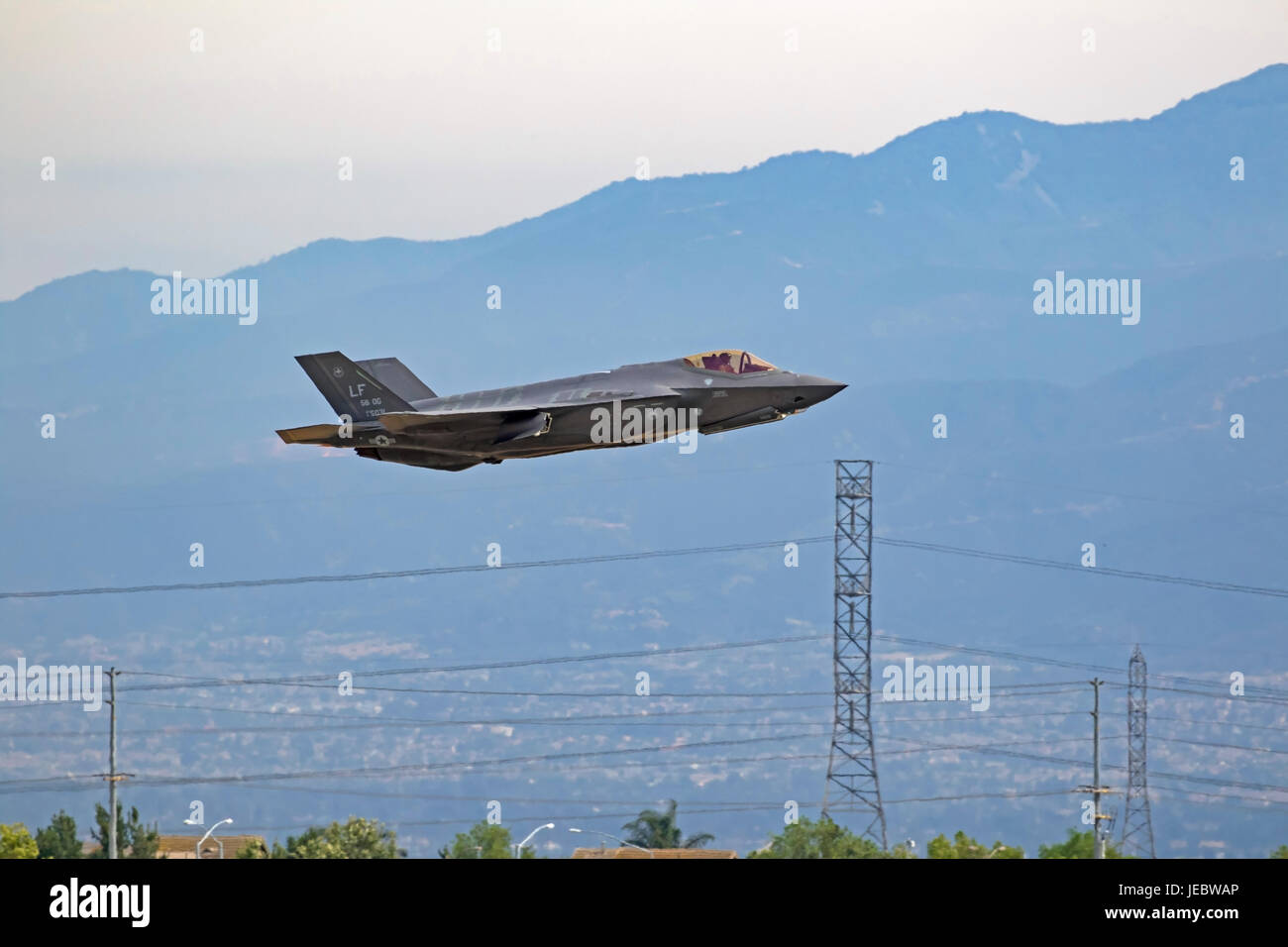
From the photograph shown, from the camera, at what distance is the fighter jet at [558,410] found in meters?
44.9

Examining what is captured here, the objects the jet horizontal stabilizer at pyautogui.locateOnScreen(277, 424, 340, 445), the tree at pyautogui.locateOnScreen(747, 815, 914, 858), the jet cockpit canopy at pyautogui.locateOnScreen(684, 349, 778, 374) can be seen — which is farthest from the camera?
the tree at pyautogui.locateOnScreen(747, 815, 914, 858)

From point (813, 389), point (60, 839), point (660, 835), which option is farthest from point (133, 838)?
point (813, 389)

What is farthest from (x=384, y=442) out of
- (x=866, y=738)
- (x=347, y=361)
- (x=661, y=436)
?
(x=866, y=738)

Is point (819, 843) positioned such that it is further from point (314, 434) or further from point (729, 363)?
point (314, 434)

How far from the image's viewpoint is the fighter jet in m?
44.9

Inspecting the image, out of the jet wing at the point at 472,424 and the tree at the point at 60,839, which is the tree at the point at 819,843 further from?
the jet wing at the point at 472,424

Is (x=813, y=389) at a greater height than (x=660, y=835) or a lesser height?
greater

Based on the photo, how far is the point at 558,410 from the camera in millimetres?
45062

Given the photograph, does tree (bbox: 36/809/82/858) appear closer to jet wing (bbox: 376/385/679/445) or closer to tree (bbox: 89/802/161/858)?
tree (bbox: 89/802/161/858)
